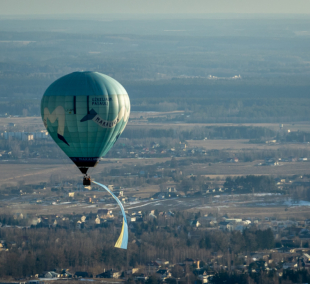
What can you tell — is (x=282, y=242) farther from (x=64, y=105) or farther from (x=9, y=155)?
(x=9, y=155)

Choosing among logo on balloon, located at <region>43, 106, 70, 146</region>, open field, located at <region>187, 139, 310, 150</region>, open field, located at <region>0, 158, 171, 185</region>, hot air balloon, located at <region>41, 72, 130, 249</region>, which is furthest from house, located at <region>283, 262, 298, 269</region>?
open field, located at <region>187, 139, 310, 150</region>

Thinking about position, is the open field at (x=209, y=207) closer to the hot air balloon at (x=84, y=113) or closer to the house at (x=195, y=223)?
the house at (x=195, y=223)

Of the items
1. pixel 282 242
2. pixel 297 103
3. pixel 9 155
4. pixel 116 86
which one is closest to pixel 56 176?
pixel 9 155

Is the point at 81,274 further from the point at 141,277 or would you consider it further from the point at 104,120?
the point at 104,120

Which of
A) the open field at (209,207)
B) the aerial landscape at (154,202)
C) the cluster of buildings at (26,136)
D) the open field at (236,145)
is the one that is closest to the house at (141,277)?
the aerial landscape at (154,202)

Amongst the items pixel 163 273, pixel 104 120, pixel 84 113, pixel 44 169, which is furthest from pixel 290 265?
pixel 44 169

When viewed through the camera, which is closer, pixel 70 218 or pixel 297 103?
pixel 70 218

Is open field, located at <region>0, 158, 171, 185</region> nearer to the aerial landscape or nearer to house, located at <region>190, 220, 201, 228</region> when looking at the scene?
the aerial landscape
